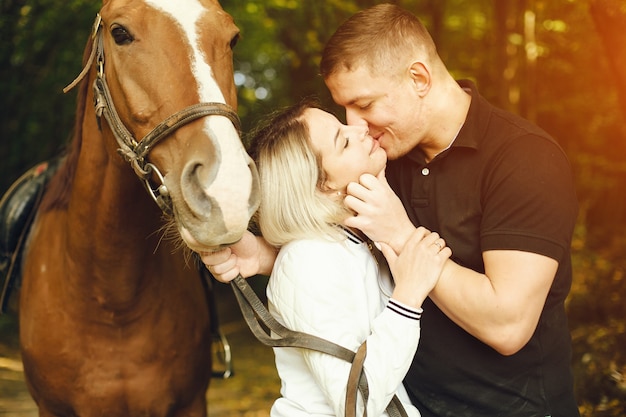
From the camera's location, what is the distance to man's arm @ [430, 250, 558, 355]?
6.35 ft

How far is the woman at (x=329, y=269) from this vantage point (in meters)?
1.84

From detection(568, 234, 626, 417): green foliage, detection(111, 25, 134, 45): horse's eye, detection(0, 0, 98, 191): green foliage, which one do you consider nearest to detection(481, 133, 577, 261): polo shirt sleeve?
detection(111, 25, 134, 45): horse's eye

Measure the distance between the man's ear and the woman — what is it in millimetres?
265

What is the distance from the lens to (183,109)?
193 centimetres

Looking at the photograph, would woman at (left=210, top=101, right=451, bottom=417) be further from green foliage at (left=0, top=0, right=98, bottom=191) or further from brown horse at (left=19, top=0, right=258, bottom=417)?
green foliage at (left=0, top=0, right=98, bottom=191)

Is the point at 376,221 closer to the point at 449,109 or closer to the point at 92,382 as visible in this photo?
the point at 449,109

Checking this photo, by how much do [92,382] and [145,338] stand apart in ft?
0.89

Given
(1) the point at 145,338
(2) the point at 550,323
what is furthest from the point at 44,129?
(2) the point at 550,323

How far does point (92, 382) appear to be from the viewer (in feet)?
8.75

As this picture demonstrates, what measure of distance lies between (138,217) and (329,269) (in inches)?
36.2

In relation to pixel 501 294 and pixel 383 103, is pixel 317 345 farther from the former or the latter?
pixel 383 103

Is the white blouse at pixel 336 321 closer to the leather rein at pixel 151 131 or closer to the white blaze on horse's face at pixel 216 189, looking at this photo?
the white blaze on horse's face at pixel 216 189

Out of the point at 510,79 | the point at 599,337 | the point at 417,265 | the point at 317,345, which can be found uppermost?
the point at 417,265

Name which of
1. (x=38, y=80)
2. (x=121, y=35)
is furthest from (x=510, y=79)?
(x=121, y=35)
